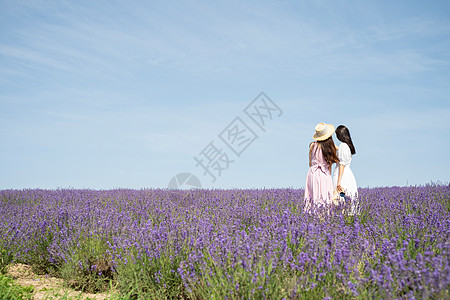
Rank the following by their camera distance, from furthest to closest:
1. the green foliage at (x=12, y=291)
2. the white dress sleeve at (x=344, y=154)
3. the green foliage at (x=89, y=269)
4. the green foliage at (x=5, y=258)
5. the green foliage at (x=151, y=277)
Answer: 1. the white dress sleeve at (x=344, y=154)
2. the green foliage at (x=5, y=258)
3. the green foliage at (x=89, y=269)
4. the green foliage at (x=12, y=291)
5. the green foliage at (x=151, y=277)

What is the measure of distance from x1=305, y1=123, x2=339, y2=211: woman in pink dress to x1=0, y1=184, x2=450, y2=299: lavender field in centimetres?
55

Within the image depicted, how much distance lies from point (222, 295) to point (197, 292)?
303 mm

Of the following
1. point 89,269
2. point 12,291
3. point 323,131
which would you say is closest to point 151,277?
point 89,269

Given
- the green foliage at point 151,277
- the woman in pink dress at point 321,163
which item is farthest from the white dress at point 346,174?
the green foliage at point 151,277

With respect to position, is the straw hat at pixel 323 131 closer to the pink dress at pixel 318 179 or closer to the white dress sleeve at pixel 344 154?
the pink dress at pixel 318 179

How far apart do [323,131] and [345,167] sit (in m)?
0.69

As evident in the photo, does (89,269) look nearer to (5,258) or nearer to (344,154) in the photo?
(5,258)

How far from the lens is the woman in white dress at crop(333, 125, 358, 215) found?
5285mm

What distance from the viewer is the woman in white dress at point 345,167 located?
17.3 ft

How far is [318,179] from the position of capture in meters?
5.20

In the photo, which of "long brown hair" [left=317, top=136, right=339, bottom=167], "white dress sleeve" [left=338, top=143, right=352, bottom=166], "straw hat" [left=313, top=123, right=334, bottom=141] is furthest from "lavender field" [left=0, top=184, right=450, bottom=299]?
"straw hat" [left=313, top=123, right=334, bottom=141]

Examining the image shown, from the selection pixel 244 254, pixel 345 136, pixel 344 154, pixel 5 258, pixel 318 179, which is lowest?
pixel 5 258

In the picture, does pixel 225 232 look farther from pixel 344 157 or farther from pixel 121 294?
pixel 344 157

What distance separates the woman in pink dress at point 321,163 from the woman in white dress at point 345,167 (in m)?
0.11
